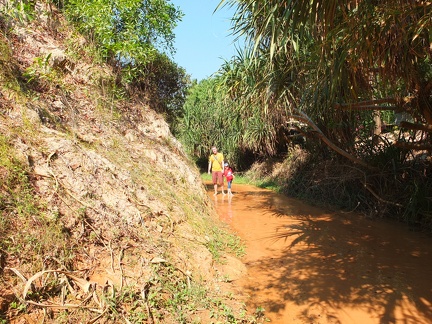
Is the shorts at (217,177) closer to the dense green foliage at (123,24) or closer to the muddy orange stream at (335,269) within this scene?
the muddy orange stream at (335,269)

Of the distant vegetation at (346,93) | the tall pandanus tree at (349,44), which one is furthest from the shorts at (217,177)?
the tall pandanus tree at (349,44)

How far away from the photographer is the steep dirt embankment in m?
2.95

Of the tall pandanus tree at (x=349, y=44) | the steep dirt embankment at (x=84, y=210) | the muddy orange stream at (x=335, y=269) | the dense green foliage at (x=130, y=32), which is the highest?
the dense green foliage at (x=130, y=32)

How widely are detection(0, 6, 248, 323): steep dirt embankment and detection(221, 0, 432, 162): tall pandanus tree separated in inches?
103

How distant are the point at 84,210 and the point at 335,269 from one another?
3.68m

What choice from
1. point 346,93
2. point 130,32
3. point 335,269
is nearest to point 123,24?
point 130,32

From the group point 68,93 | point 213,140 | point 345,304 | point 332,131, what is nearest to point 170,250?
point 345,304

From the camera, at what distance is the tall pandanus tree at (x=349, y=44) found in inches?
145

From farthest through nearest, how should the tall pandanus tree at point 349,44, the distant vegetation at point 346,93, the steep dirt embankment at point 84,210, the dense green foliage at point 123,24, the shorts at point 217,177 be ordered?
the shorts at point 217,177 < the dense green foliage at point 123,24 < the distant vegetation at point 346,93 < the tall pandanus tree at point 349,44 < the steep dirt embankment at point 84,210

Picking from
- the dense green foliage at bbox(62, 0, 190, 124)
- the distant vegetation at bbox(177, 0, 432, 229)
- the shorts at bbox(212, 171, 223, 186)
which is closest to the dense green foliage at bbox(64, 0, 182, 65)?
the dense green foliage at bbox(62, 0, 190, 124)

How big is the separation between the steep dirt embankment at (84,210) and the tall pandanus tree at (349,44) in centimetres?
260

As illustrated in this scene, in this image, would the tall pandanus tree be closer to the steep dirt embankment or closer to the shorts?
the steep dirt embankment

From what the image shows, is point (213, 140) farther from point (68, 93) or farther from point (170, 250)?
point (170, 250)

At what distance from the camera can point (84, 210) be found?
379cm
